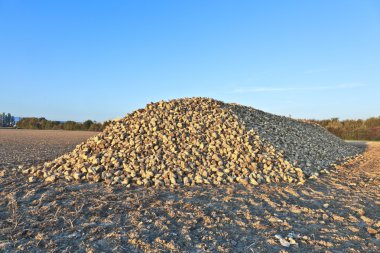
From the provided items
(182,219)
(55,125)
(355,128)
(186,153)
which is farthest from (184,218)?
(55,125)

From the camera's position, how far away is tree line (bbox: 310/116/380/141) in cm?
2136

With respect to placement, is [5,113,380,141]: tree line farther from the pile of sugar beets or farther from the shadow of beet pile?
the shadow of beet pile

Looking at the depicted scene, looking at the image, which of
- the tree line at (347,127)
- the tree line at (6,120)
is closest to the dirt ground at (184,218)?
the tree line at (347,127)

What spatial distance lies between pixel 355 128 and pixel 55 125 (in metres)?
26.3

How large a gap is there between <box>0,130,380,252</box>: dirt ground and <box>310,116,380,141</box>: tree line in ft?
58.2

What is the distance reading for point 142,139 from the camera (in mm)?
7184

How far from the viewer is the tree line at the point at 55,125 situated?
27531 mm

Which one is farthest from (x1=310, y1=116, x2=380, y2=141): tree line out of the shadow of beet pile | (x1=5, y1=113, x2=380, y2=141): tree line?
the shadow of beet pile

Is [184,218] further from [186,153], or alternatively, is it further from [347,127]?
[347,127]

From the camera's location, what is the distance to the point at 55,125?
30.4 m

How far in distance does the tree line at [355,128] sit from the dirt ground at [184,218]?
699 inches

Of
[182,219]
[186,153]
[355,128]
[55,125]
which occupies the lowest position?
[182,219]

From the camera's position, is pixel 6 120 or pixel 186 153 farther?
pixel 6 120

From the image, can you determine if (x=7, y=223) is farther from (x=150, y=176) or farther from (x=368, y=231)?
(x=368, y=231)
